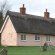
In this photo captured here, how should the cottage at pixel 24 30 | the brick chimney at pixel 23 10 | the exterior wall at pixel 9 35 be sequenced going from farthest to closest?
the brick chimney at pixel 23 10
the exterior wall at pixel 9 35
the cottage at pixel 24 30

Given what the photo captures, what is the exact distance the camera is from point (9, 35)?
2359 inches

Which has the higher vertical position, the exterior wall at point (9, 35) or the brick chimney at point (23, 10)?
the brick chimney at point (23, 10)

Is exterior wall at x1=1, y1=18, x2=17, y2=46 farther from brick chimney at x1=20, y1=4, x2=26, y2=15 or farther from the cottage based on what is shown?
brick chimney at x1=20, y1=4, x2=26, y2=15

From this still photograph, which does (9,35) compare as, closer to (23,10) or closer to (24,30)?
(24,30)

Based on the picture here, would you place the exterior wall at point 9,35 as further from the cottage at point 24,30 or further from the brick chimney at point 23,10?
the brick chimney at point 23,10

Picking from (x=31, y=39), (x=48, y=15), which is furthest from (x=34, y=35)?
(x=48, y=15)

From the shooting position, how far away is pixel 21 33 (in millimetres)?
57906

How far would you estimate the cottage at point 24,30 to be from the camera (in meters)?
57.9

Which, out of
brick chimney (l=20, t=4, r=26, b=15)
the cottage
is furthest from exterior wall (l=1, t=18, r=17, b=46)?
brick chimney (l=20, t=4, r=26, b=15)

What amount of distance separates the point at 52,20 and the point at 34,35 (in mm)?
10749

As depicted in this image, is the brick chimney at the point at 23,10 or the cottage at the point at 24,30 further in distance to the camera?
the brick chimney at the point at 23,10

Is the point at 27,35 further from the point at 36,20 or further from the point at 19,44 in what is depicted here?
the point at 36,20

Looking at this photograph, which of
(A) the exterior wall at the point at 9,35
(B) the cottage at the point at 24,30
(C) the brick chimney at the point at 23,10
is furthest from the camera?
(C) the brick chimney at the point at 23,10

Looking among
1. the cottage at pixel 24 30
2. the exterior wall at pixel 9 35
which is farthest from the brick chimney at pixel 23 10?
the exterior wall at pixel 9 35
